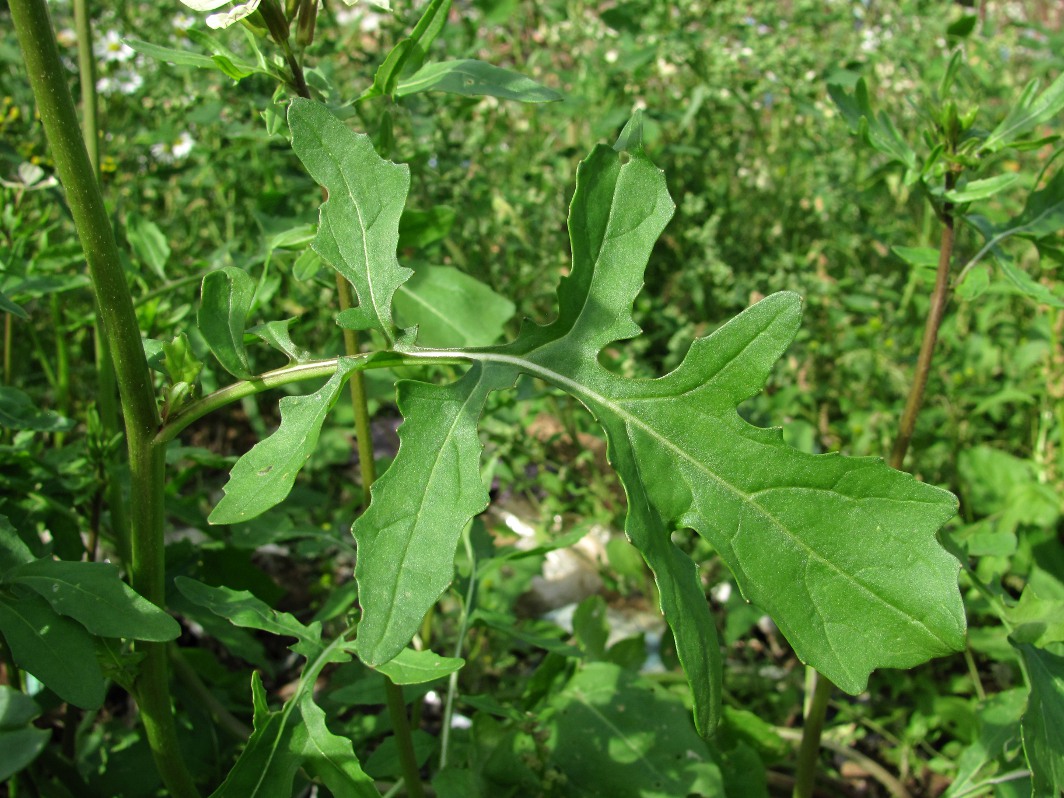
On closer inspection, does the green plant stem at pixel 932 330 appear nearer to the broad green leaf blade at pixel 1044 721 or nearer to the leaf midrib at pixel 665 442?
the broad green leaf blade at pixel 1044 721

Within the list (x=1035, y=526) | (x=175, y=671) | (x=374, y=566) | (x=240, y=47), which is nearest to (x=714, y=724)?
(x=374, y=566)

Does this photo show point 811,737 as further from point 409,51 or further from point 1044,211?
point 409,51

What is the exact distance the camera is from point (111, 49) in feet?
11.2

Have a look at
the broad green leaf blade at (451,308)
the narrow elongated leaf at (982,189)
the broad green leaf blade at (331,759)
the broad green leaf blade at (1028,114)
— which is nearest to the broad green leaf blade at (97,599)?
the broad green leaf blade at (331,759)

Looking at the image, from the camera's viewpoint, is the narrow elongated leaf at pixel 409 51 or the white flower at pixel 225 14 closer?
the white flower at pixel 225 14

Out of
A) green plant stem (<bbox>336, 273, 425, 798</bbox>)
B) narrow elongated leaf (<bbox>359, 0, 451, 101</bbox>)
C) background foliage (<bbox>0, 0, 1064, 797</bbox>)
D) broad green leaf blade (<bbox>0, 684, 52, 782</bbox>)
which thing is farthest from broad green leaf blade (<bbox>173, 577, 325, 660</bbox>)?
narrow elongated leaf (<bbox>359, 0, 451, 101</bbox>)

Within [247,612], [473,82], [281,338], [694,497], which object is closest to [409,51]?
[473,82]

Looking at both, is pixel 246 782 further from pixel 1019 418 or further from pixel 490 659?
pixel 1019 418

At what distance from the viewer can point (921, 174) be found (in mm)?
1394

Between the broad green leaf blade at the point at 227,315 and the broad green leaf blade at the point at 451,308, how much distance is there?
0.47 meters

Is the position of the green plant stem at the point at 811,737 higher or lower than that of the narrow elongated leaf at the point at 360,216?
lower

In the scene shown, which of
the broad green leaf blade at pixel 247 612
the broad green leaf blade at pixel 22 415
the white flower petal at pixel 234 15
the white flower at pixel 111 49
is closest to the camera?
the white flower petal at pixel 234 15

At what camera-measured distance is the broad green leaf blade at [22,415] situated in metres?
1.39

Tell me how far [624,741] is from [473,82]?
106 centimetres
